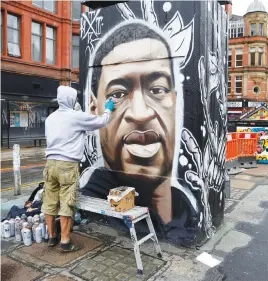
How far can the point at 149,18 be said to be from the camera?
14.6ft

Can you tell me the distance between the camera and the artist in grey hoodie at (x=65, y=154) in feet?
13.4

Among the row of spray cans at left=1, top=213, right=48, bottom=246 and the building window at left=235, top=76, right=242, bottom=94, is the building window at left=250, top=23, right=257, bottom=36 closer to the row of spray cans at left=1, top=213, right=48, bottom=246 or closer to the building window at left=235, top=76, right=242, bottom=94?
the building window at left=235, top=76, right=242, bottom=94

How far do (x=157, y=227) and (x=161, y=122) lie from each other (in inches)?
59.8

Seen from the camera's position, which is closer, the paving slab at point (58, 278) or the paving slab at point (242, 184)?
the paving slab at point (58, 278)

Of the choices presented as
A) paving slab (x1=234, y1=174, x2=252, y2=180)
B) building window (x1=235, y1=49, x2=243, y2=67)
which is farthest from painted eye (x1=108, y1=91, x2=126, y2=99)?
building window (x1=235, y1=49, x2=243, y2=67)

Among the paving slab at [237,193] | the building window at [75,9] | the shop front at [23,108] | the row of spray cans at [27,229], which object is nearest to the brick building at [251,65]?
the building window at [75,9]

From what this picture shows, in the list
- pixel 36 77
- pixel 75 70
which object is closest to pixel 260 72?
pixel 75 70

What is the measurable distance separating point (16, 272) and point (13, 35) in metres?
19.9

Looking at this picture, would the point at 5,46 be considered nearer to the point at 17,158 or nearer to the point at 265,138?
the point at 17,158

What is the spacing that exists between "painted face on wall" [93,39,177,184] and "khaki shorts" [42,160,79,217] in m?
0.94

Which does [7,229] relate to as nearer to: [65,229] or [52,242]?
[52,242]

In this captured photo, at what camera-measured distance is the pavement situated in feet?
11.5

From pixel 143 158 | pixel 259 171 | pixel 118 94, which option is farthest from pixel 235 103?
pixel 143 158

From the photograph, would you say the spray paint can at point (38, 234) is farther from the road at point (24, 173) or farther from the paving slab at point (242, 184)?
the paving slab at point (242, 184)
